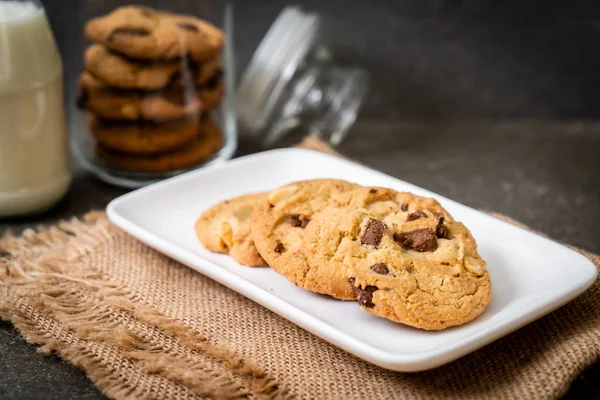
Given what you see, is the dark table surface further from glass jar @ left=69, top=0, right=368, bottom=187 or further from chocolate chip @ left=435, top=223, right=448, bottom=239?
chocolate chip @ left=435, top=223, right=448, bottom=239

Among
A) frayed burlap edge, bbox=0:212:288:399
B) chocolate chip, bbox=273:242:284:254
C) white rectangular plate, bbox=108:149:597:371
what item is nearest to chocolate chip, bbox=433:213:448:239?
white rectangular plate, bbox=108:149:597:371

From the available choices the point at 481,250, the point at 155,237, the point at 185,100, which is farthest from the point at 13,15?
the point at 481,250

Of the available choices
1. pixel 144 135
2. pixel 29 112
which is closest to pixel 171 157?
pixel 144 135

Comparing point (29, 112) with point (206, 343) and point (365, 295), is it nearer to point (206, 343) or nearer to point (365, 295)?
point (206, 343)

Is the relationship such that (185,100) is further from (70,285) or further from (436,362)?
(436,362)

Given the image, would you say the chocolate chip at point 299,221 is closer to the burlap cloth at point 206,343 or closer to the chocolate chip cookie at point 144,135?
the burlap cloth at point 206,343
